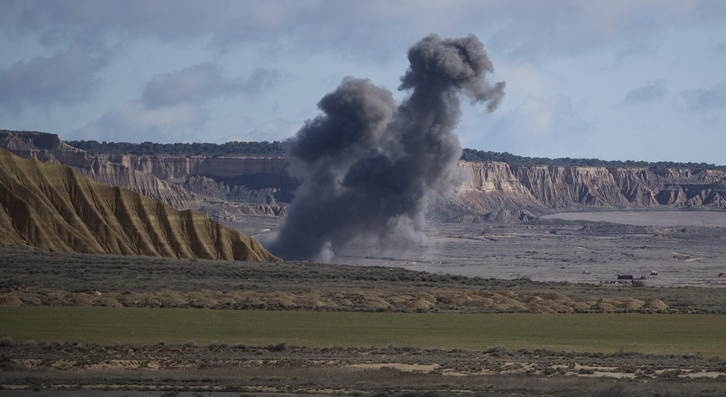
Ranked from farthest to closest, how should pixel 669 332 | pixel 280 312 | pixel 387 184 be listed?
pixel 387 184
pixel 280 312
pixel 669 332

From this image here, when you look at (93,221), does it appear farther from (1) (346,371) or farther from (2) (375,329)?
(1) (346,371)

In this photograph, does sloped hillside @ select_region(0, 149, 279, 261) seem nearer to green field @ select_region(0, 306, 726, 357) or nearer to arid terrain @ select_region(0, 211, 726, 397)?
arid terrain @ select_region(0, 211, 726, 397)

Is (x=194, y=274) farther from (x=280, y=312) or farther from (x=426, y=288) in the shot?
(x=280, y=312)

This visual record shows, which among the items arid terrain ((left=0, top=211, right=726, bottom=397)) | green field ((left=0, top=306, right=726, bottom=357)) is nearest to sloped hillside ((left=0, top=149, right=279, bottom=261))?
arid terrain ((left=0, top=211, right=726, bottom=397))

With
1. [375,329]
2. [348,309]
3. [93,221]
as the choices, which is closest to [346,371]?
[375,329]

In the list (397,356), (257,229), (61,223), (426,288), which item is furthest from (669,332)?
(257,229)

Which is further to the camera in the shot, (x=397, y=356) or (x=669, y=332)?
(x=669, y=332)
